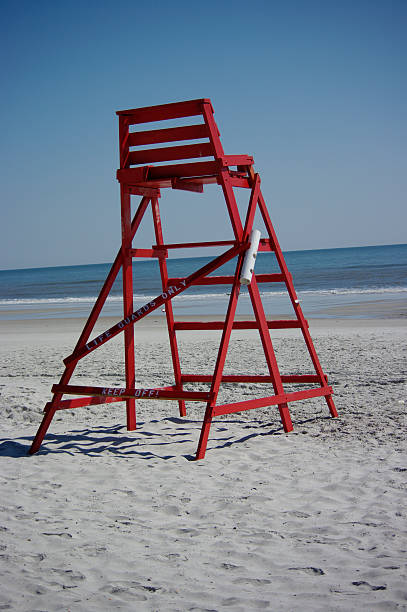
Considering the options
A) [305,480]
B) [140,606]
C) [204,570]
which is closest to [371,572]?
[204,570]

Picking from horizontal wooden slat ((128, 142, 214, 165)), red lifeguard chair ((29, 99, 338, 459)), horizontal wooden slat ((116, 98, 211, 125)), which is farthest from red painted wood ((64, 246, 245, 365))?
horizontal wooden slat ((116, 98, 211, 125))

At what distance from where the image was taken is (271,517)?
3611mm

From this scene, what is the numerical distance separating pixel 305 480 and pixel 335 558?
120cm

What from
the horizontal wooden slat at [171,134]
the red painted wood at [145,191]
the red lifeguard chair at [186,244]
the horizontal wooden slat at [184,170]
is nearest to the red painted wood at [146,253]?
the red lifeguard chair at [186,244]

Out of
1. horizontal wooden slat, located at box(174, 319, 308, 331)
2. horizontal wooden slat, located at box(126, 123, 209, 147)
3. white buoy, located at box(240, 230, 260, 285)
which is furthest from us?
horizontal wooden slat, located at box(174, 319, 308, 331)

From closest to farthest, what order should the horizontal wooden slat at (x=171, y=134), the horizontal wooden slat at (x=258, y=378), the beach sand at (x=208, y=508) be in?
the beach sand at (x=208, y=508), the horizontal wooden slat at (x=171, y=134), the horizontal wooden slat at (x=258, y=378)

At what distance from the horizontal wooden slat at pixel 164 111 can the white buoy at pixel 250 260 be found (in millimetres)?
1021

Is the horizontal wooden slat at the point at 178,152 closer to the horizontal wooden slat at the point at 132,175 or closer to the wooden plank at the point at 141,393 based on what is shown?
the horizontal wooden slat at the point at 132,175

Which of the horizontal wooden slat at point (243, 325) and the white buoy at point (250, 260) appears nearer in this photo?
the white buoy at point (250, 260)

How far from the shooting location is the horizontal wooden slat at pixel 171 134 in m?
4.79

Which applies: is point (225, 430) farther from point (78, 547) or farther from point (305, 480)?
point (78, 547)

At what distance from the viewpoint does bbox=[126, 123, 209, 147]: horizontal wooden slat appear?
4.79m

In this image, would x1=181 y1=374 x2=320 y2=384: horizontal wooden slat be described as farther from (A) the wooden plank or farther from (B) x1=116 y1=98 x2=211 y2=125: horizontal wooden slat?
(B) x1=116 y1=98 x2=211 y2=125: horizontal wooden slat

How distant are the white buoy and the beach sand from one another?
4.48 feet
